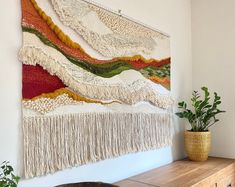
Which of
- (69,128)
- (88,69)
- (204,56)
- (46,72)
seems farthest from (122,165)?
(204,56)

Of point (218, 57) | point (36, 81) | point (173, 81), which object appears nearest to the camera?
point (36, 81)

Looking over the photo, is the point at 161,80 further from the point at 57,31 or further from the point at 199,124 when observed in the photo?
the point at 57,31

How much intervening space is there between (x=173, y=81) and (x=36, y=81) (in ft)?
4.58

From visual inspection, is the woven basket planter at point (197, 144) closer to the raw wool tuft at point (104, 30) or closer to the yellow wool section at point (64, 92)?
the raw wool tuft at point (104, 30)

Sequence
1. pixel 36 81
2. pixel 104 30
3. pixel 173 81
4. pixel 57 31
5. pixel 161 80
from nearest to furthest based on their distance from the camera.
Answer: pixel 36 81 < pixel 57 31 < pixel 104 30 < pixel 161 80 < pixel 173 81

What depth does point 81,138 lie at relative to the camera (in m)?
1.47

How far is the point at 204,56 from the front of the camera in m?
2.58

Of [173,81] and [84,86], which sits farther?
[173,81]

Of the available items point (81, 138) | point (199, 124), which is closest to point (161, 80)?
point (199, 124)

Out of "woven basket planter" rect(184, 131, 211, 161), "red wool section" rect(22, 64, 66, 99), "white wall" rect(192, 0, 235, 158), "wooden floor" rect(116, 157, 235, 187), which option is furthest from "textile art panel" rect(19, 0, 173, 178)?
"white wall" rect(192, 0, 235, 158)

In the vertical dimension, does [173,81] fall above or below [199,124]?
above

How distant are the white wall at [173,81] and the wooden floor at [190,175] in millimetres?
92

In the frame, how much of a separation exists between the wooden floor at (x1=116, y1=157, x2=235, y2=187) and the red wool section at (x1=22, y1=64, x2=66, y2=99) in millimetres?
761

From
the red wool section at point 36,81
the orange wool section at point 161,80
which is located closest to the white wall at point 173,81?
the red wool section at point 36,81
